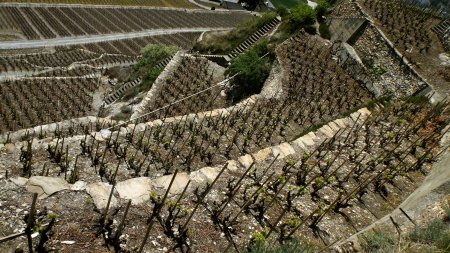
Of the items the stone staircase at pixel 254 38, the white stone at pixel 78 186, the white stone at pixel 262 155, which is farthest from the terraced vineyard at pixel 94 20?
the white stone at pixel 78 186

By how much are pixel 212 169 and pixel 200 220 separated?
6.79 feet

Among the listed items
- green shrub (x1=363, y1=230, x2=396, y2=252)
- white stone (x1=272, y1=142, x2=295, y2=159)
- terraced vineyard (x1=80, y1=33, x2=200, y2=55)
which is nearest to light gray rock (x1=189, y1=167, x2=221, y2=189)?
white stone (x1=272, y1=142, x2=295, y2=159)

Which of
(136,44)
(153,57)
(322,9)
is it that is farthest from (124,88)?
(136,44)

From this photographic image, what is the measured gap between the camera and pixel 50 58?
50.9 m

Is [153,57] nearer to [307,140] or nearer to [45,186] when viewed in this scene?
[307,140]

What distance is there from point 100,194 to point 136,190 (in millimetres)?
955

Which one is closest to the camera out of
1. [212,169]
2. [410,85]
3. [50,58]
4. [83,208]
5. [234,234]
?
[83,208]

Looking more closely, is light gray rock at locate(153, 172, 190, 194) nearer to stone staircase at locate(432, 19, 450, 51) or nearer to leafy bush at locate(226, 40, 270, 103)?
leafy bush at locate(226, 40, 270, 103)

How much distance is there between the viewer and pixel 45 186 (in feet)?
27.6

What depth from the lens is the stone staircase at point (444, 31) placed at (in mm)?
22725

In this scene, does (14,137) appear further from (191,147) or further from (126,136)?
(191,147)

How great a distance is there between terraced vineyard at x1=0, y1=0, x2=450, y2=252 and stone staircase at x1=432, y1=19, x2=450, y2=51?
38.4 inches

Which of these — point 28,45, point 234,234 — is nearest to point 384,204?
point 234,234

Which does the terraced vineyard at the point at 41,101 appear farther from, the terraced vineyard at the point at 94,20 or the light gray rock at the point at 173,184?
the terraced vineyard at the point at 94,20
